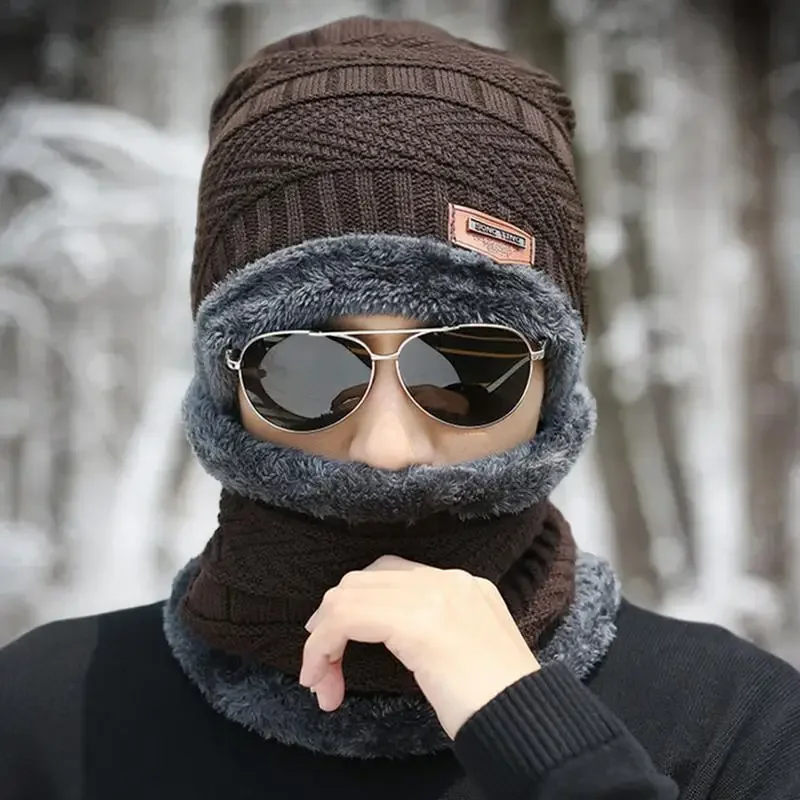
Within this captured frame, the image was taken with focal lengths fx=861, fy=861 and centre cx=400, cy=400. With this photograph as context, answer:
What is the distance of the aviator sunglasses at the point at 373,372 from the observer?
846 millimetres

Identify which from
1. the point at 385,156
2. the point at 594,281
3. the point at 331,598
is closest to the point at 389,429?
the point at 331,598

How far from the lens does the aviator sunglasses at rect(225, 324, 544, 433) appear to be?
2.77 feet

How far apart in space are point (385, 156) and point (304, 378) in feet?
0.79

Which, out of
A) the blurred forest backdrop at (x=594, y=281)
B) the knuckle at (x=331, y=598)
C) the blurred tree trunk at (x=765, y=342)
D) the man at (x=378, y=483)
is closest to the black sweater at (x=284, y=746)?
the man at (x=378, y=483)

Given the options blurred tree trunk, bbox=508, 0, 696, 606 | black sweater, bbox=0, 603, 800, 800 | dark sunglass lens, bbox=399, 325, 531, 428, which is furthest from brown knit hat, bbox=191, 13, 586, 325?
blurred tree trunk, bbox=508, 0, 696, 606

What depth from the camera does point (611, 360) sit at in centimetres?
189

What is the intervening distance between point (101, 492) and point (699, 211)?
1.44 meters

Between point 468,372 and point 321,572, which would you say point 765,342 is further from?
point 321,572

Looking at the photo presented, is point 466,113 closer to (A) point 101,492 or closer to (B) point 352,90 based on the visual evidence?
(B) point 352,90

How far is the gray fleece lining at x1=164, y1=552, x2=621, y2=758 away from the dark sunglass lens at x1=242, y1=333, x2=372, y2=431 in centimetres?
28

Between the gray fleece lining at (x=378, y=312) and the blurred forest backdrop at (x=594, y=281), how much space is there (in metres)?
1.01

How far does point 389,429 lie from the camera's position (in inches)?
32.8

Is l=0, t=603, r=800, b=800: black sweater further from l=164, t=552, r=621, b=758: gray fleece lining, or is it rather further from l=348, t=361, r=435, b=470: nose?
l=348, t=361, r=435, b=470: nose

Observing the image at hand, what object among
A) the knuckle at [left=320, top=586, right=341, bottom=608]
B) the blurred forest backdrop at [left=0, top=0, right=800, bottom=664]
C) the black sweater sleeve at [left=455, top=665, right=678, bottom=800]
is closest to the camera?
the black sweater sleeve at [left=455, top=665, right=678, bottom=800]
